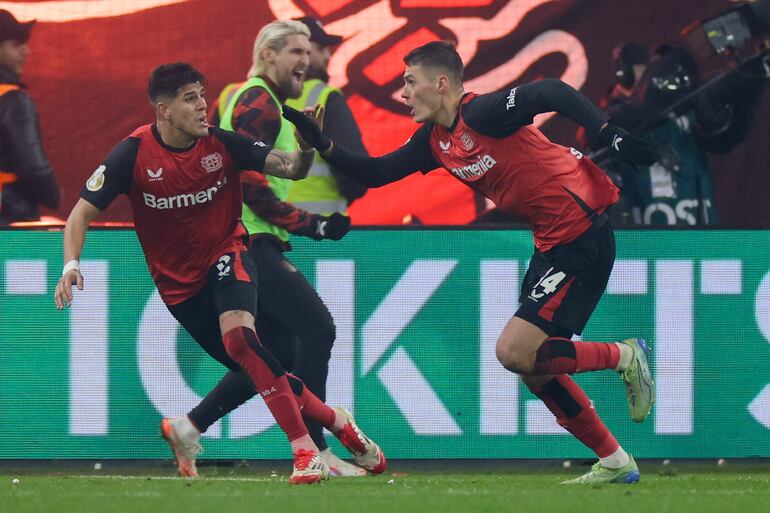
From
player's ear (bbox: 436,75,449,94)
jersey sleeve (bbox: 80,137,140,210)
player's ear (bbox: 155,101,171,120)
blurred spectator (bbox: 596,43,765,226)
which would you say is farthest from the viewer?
blurred spectator (bbox: 596,43,765,226)

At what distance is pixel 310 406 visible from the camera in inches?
308

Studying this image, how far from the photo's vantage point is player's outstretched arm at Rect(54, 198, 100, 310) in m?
7.09

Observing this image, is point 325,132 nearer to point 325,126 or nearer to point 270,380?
point 325,126

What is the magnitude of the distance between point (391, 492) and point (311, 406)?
1.15 meters

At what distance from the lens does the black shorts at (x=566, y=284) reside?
24.0ft

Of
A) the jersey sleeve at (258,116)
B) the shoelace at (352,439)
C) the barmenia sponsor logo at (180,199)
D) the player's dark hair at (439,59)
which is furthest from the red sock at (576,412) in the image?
the jersey sleeve at (258,116)

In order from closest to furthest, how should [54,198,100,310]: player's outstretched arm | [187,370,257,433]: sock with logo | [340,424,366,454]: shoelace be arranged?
[54,198,100,310]: player's outstretched arm < [340,424,366,454]: shoelace < [187,370,257,433]: sock with logo

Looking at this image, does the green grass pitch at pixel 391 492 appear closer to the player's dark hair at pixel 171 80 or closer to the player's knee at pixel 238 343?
the player's knee at pixel 238 343

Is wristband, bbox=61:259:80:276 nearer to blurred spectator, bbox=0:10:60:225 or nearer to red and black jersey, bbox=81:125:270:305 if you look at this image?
red and black jersey, bbox=81:125:270:305

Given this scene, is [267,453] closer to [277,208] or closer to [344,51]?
[277,208]

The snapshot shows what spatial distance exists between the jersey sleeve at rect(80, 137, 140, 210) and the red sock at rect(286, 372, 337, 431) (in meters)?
1.20

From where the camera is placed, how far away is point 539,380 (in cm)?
748

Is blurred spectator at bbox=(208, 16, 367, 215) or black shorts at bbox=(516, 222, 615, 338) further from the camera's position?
blurred spectator at bbox=(208, 16, 367, 215)

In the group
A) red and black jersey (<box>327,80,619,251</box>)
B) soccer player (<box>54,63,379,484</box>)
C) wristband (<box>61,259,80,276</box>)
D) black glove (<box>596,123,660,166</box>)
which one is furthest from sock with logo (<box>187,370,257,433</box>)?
black glove (<box>596,123,660,166</box>)
